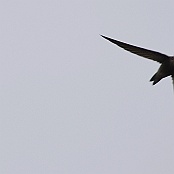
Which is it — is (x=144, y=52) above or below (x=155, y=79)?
above

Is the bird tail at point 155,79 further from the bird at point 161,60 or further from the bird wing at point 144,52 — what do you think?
the bird wing at point 144,52

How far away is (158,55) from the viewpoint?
385 inches

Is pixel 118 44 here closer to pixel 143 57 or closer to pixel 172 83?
pixel 143 57

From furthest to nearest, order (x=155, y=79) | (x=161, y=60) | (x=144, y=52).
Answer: (x=155, y=79), (x=161, y=60), (x=144, y=52)

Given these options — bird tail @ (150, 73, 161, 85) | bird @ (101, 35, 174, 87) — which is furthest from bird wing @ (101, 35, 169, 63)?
bird tail @ (150, 73, 161, 85)

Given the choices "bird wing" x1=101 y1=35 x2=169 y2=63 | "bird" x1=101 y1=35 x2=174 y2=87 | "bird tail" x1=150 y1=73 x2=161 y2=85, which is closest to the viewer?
"bird wing" x1=101 y1=35 x2=169 y2=63

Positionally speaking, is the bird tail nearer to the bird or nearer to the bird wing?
the bird

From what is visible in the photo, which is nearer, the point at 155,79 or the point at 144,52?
the point at 144,52

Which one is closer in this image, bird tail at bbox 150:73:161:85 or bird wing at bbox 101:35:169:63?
bird wing at bbox 101:35:169:63

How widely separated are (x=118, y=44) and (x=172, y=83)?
1.81m

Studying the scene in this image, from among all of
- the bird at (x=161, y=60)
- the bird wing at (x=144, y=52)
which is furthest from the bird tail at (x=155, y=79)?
the bird wing at (x=144, y=52)

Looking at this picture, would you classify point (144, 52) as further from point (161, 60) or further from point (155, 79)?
point (155, 79)

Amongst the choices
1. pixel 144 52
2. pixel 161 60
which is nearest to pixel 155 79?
pixel 161 60

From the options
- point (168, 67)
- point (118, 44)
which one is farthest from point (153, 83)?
point (118, 44)
